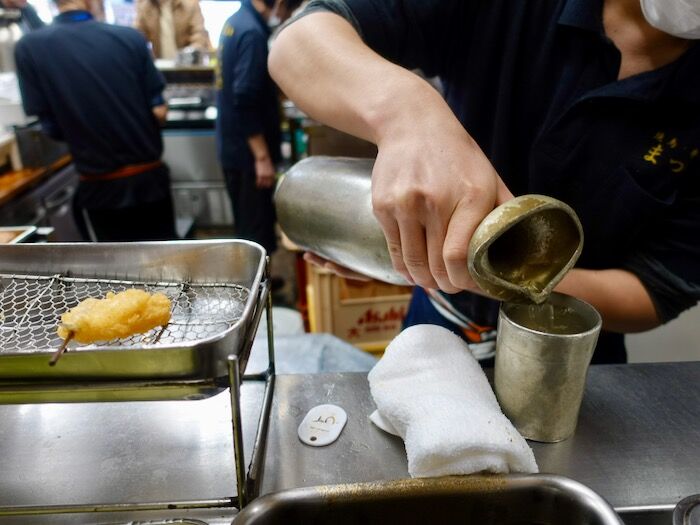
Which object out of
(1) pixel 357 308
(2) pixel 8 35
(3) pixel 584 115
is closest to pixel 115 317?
(3) pixel 584 115

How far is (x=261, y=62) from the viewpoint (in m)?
3.10

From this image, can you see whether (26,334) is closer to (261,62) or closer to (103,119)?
(103,119)

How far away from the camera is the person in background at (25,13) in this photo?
3.82 m

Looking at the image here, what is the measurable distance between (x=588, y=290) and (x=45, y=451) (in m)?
0.99

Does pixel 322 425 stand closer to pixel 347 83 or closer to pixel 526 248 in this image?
pixel 526 248

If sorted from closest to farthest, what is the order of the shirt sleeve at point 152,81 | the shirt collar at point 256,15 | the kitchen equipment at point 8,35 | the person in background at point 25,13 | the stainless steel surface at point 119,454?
the stainless steel surface at point 119,454 < the shirt sleeve at point 152,81 < the shirt collar at point 256,15 < the kitchen equipment at point 8,35 < the person in background at point 25,13

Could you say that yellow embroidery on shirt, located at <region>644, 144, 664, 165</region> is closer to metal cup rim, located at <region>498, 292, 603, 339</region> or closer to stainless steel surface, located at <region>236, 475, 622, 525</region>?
metal cup rim, located at <region>498, 292, 603, 339</region>

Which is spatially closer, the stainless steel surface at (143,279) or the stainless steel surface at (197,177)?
the stainless steel surface at (143,279)

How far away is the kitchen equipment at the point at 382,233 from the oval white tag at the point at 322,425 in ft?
0.82

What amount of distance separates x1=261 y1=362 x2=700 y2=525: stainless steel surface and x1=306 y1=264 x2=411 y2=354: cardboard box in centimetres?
150

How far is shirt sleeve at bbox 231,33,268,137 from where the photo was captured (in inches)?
121

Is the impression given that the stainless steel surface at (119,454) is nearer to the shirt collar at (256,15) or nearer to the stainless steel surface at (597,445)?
the stainless steel surface at (597,445)

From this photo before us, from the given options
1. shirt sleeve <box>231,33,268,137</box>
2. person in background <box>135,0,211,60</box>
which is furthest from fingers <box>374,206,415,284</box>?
person in background <box>135,0,211,60</box>

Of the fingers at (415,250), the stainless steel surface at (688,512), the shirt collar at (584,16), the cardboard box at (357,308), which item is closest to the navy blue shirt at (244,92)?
the cardboard box at (357,308)
